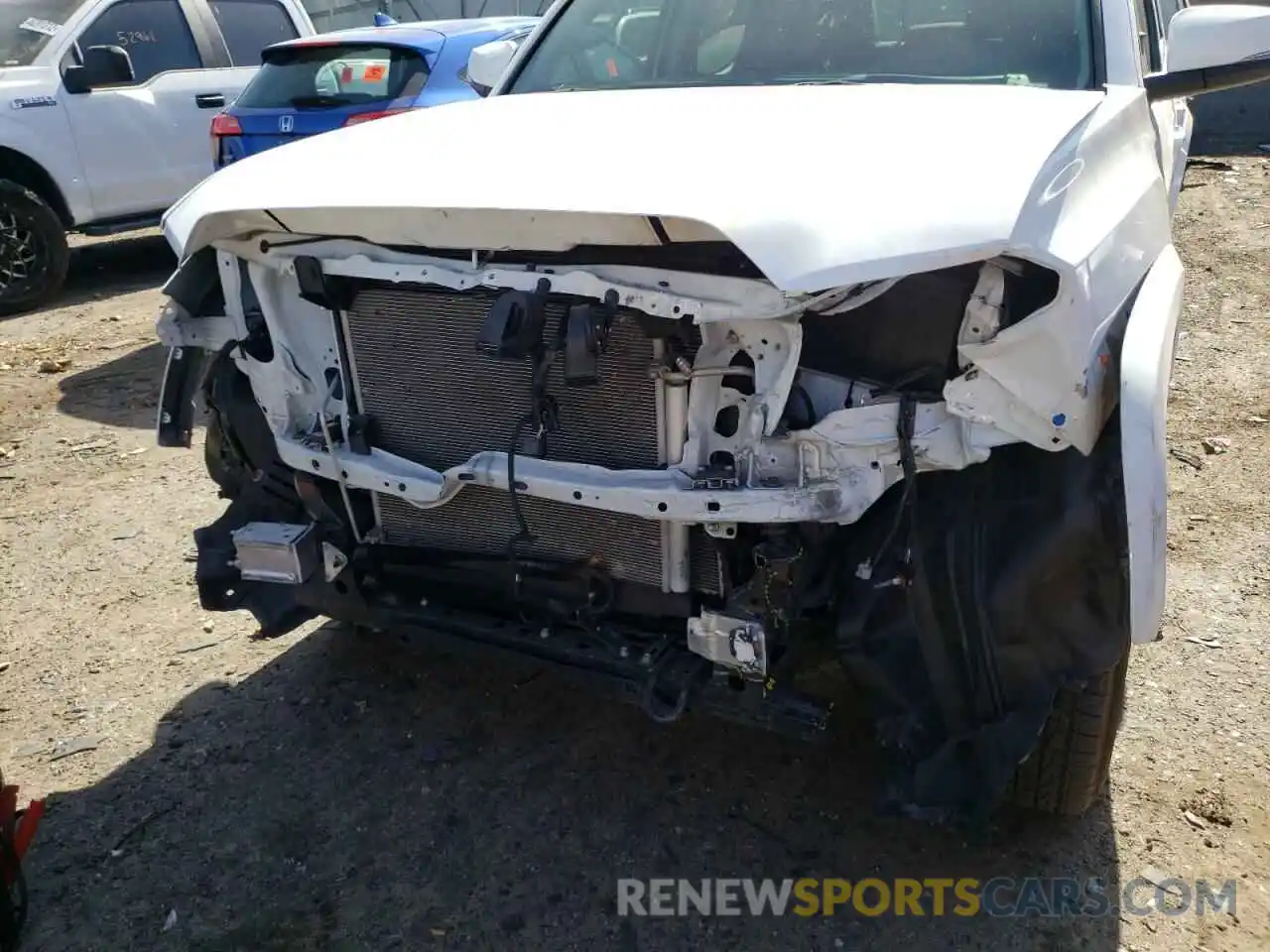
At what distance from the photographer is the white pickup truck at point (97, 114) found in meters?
7.43

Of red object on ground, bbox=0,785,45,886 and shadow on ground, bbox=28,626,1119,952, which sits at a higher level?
red object on ground, bbox=0,785,45,886

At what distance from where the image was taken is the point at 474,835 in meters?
2.73

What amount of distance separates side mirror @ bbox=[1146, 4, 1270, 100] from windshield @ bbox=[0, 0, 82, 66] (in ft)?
24.1

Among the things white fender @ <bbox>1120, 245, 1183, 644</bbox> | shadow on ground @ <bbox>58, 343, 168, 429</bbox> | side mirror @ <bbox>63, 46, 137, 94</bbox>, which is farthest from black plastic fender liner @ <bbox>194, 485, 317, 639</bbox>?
side mirror @ <bbox>63, 46, 137, 94</bbox>

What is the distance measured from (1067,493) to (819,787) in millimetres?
1086

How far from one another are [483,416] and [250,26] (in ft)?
24.4

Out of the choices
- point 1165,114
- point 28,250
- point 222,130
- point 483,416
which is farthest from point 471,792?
point 28,250

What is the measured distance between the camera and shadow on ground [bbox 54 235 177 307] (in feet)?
27.3

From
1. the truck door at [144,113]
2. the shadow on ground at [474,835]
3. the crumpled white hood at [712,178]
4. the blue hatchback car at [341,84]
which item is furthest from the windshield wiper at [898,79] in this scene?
the truck door at [144,113]

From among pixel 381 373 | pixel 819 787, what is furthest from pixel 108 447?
pixel 819 787

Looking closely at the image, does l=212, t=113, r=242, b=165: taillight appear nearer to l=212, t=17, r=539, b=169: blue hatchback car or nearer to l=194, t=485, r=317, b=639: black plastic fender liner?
l=212, t=17, r=539, b=169: blue hatchback car

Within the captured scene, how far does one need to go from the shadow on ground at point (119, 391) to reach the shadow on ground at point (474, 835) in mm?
2821

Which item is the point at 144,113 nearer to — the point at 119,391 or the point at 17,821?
the point at 119,391

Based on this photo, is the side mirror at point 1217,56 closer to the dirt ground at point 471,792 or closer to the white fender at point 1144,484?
the white fender at point 1144,484
